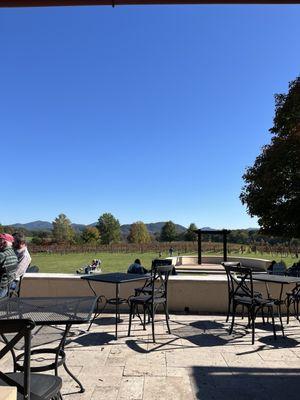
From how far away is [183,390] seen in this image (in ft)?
11.1

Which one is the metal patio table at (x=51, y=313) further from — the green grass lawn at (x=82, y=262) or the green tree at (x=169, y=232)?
the green tree at (x=169, y=232)

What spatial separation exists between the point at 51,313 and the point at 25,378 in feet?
2.71

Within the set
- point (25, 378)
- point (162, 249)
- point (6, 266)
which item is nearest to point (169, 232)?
point (162, 249)

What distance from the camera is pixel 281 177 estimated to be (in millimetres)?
Answer: 16031

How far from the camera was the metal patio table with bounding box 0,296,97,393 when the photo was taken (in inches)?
106

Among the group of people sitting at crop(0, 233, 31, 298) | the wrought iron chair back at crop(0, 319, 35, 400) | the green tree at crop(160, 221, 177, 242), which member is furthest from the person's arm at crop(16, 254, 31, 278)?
the green tree at crop(160, 221, 177, 242)

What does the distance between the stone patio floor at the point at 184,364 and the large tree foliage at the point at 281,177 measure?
434 inches

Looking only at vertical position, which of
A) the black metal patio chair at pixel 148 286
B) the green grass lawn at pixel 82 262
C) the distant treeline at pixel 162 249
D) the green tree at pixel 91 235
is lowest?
the green grass lawn at pixel 82 262

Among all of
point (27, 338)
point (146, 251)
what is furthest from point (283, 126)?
point (146, 251)

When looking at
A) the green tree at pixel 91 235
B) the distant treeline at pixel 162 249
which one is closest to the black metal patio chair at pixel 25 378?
the distant treeline at pixel 162 249

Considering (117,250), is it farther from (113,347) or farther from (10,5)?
(10,5)

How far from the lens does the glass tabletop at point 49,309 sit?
8.82 ft

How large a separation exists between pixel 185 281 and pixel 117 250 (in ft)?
109

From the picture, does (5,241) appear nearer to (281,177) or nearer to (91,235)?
(281,177)
